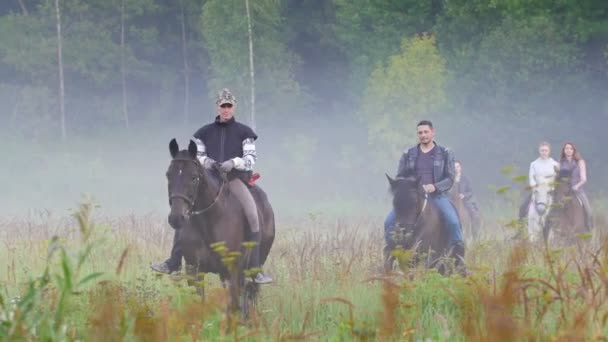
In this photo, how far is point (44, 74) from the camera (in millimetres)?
72188

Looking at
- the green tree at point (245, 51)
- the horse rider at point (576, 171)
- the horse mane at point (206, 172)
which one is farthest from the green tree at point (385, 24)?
the horse mane at point (206, 172)

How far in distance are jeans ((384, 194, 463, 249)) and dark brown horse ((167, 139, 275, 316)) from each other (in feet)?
5.83

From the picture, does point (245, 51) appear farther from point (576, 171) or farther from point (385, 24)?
point (576, 171)

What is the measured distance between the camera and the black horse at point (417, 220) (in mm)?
12047

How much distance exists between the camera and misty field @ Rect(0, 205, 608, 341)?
3711mm

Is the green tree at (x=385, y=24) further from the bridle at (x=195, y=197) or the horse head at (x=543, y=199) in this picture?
the bridle at (x=195, y=197)

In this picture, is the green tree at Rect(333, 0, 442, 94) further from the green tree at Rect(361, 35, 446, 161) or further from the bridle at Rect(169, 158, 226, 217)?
the bridle at Rect(169, 158, 226, 217)

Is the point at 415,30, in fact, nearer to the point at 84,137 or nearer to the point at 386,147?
the point at 386,147

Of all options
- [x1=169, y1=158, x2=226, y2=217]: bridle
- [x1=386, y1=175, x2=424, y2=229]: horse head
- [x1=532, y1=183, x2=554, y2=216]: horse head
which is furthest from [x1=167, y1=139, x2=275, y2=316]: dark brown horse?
[x1=532, y1=183, x2=554, y2=216]: horse head

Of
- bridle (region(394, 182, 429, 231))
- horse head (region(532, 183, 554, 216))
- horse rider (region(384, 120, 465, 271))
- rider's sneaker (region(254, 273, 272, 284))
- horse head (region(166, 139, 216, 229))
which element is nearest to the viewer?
horse head (region(532, 183, 554, 216))

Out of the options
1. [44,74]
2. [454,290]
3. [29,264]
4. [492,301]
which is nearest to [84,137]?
[44,74]

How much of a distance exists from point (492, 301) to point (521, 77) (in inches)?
1649

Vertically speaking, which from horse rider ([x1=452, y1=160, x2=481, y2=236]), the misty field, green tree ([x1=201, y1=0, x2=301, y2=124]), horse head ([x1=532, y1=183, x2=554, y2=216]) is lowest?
the misty field

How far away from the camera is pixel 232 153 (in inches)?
Result: 450
